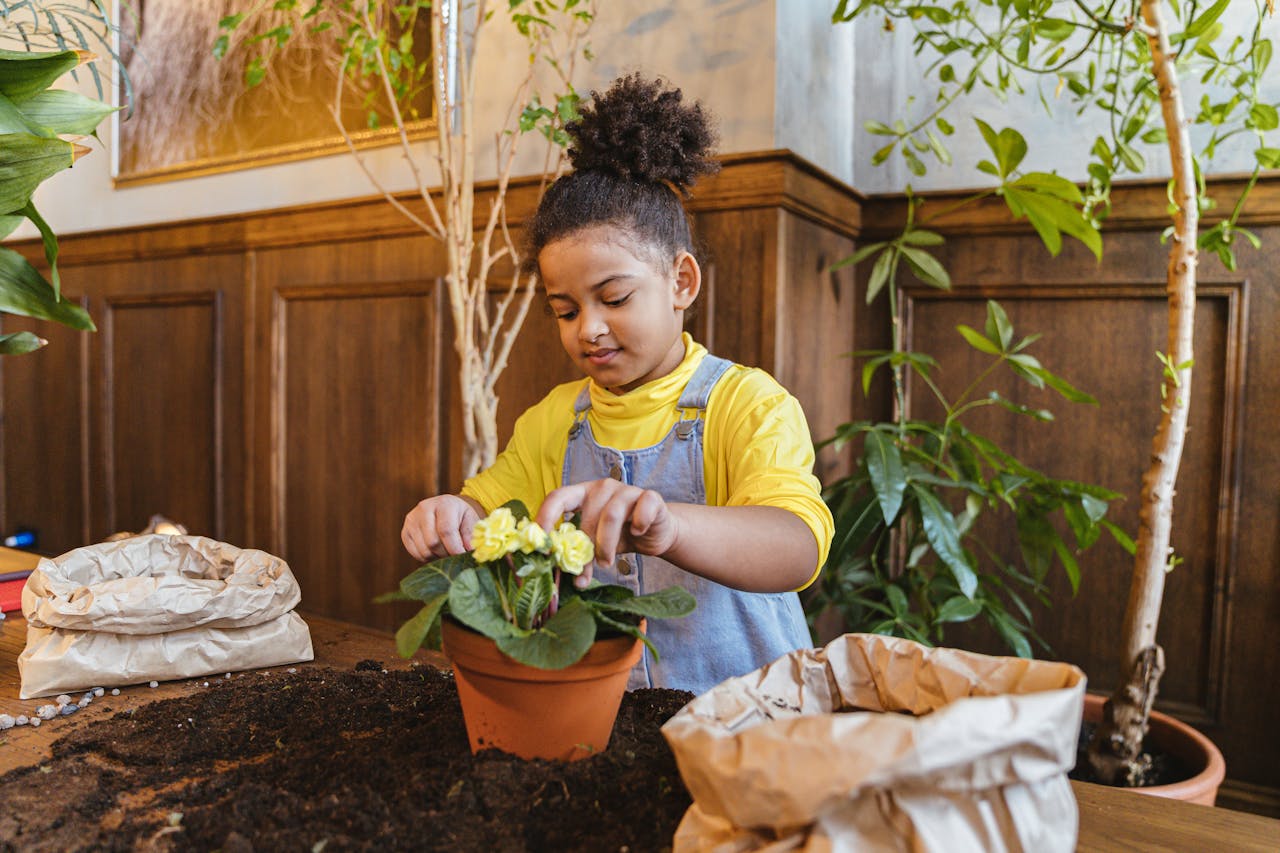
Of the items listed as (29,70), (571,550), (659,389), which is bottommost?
(571,550)

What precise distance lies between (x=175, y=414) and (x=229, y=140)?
922 millimetres

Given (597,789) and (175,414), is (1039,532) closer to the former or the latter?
(597,789)

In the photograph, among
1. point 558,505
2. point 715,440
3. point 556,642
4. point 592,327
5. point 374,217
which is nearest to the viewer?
point 556,642

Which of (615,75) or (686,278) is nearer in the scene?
(686,278)

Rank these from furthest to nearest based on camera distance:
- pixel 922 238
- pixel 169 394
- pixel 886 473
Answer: pixel 169 394
pixel 922 238
pixel 886 473

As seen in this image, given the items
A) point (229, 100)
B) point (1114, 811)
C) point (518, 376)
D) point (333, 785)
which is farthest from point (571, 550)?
point (229, 100)

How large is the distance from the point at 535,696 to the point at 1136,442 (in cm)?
163

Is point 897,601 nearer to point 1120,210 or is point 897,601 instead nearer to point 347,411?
point 1120,210

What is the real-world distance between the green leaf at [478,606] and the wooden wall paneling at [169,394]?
245 cm

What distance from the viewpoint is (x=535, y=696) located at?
2.22 ft

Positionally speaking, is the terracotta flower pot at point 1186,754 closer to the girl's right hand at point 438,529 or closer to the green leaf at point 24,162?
the girl's right hand at point 438,529

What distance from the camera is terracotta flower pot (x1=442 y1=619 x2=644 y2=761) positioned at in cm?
67

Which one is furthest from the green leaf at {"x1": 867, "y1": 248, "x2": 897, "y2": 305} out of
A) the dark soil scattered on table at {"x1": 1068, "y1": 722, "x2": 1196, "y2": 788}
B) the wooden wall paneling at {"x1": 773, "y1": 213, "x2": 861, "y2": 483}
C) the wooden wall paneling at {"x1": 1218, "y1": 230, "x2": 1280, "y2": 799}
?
the dark soil scattered on table at {"x1": 1068, "y1": 722, "x2": 1196, "y2": 788}

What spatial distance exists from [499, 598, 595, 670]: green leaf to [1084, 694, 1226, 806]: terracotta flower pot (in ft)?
3.26
